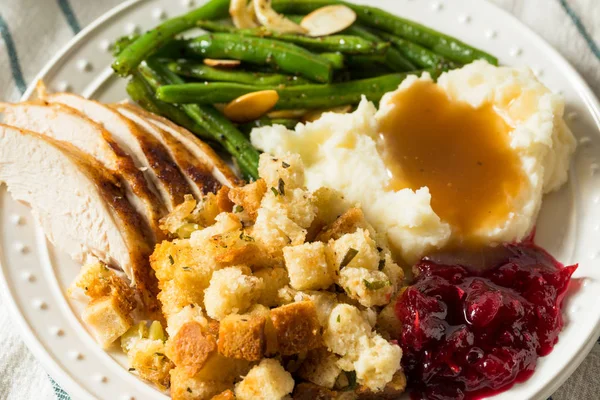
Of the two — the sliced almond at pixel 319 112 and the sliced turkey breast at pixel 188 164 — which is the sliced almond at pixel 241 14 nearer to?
the sliced almond at pixel 319 112

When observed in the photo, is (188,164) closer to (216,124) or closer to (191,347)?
(216,124)

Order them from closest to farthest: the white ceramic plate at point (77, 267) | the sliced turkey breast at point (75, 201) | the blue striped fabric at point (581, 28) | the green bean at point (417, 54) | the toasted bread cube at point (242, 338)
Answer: the toasted bread cube at point (242, 338) < the white ceramic plate at point (77, 267) < the sliced turkey breast at point (75, 201) < the green bean at point (417, 54) < the blue striped fabric at point (581, 28)

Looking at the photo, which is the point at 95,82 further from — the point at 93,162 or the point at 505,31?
the point at 505,31

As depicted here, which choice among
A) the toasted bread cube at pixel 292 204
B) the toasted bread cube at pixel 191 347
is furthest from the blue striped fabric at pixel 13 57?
the toasted bread cube at pixel 191 347

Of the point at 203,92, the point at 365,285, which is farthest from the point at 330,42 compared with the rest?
the point at 365,285

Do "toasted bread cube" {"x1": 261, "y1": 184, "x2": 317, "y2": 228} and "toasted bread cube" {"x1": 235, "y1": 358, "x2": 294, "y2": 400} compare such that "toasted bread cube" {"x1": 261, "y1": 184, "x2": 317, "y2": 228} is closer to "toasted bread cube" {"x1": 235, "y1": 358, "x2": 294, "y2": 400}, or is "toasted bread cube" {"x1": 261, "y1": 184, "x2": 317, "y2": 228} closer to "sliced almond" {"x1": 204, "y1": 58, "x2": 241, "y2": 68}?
"toasted bread cube" {"x1": 235, "y1": 358, "x2": 294, "y2": 400}

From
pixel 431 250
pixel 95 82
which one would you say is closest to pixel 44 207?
pixel 95 82

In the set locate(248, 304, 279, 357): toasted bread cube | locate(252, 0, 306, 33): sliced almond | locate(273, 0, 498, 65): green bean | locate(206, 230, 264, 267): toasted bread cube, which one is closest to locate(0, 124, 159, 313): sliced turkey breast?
locate(206, 230, 264, 267): toasted bread cube
